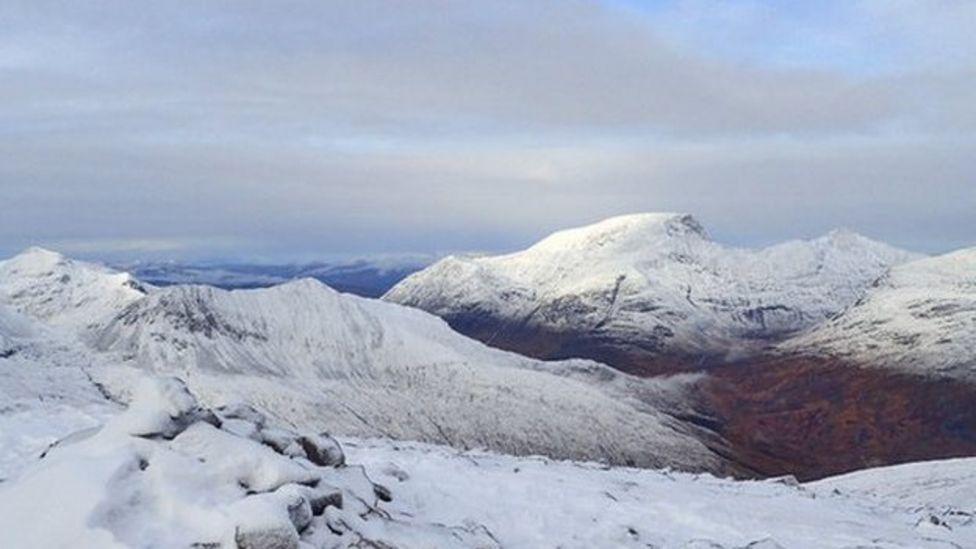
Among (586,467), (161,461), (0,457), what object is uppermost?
(161,461)

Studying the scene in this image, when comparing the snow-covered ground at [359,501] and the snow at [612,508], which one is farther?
the snow at [612,508]

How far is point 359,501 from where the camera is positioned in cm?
2547

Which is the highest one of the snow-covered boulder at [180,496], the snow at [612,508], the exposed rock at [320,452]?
the snow-covered boulder at [180,496]

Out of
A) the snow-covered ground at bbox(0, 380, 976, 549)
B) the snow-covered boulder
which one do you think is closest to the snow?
the snow-covered ground at bbox(0, 380, 976, 549)

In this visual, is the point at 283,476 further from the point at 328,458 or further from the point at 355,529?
the point at 328,458

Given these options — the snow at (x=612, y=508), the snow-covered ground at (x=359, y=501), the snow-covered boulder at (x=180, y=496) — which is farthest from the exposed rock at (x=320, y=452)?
the snow at (x=612, y=508)

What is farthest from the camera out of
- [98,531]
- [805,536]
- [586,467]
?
[586,467]

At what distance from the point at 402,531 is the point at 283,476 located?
3.39m

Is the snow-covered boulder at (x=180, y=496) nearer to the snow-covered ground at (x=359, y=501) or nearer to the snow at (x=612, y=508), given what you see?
the snow-covered ground at (x=359, y=501)

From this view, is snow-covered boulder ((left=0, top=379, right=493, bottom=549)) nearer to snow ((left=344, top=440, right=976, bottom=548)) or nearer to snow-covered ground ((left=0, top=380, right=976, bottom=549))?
snow-covered ground ((left=0, top=380, right=976, bottom=549))

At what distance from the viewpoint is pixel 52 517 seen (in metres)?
20.1

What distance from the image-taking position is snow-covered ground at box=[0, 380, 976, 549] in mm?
20484

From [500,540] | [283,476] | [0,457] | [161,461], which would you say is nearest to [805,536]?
[500,540]

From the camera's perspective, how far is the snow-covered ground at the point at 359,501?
20484 mm
